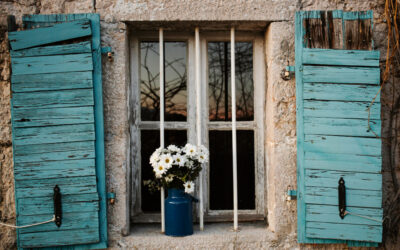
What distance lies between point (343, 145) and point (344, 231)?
621 millimetres

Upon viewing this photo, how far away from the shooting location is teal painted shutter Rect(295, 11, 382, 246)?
2.45m

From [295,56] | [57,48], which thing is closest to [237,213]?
[295,56]

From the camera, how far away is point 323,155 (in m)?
2.47

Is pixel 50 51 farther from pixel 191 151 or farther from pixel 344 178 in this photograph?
pixel 344 178

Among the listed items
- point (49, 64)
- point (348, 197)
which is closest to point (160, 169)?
point (49, 64)

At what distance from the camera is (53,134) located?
243cm

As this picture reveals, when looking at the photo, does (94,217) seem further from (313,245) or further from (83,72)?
(313,245)

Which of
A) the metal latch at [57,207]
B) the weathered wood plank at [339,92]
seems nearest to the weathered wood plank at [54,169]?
the metal latch at [57,207]

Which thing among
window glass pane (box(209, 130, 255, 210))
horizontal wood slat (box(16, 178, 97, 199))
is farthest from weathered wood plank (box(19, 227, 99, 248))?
window glass pane (box(209, 130, 255, 210))

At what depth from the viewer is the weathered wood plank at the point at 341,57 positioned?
248 cm

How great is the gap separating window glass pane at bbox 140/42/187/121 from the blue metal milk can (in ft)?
2.18

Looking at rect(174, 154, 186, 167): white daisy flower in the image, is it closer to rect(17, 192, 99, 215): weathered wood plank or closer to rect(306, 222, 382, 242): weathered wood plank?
rect(17, 192, 99, 215): weathered wood plank

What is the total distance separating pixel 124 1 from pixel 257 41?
111 cm

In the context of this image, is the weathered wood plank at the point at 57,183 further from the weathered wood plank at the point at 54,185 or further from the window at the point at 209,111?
the window at the point at 209,111
